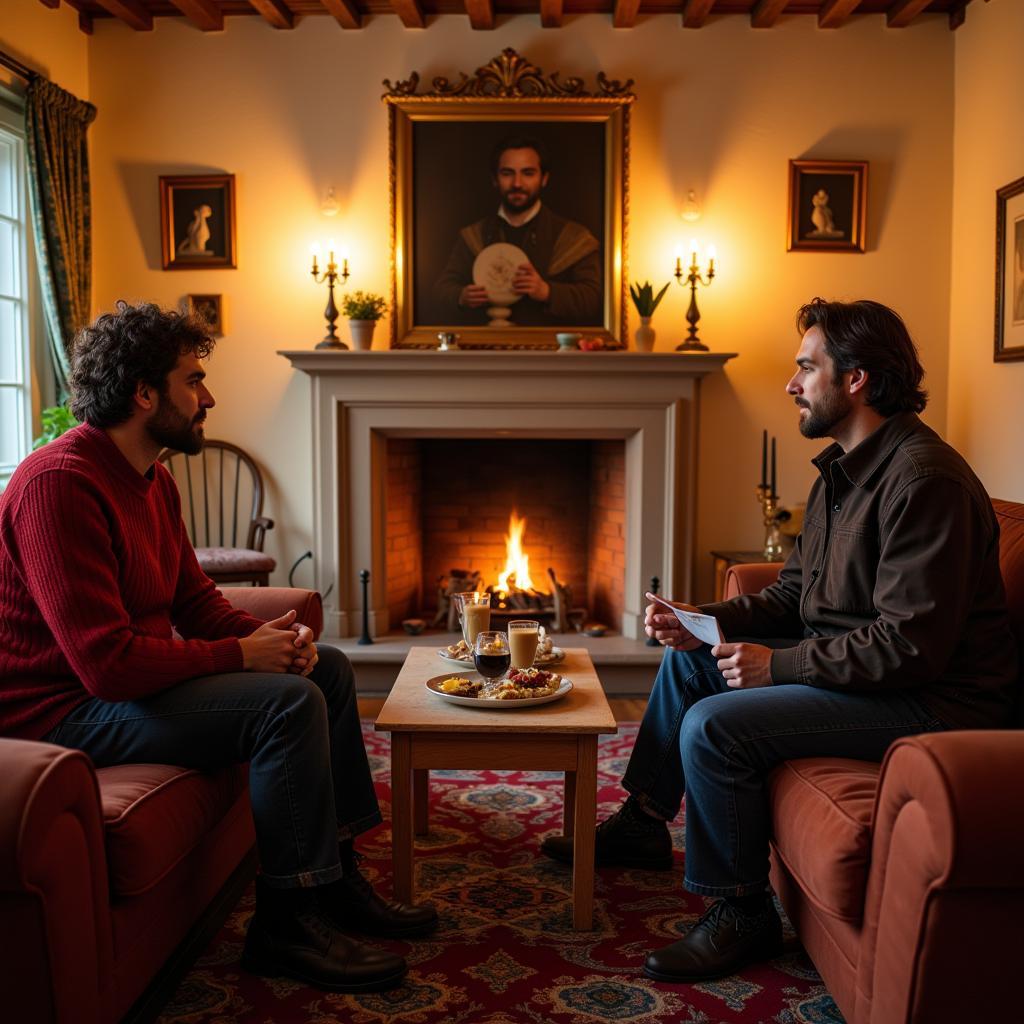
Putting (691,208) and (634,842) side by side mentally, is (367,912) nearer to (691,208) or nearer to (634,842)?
(634,842)

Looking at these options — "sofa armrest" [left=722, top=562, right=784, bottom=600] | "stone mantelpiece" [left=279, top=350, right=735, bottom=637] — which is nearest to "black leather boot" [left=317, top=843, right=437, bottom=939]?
"sofa armrest" [left=722, top=562, right=784, bottom=600]

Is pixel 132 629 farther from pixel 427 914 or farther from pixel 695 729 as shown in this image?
pixel 695 729

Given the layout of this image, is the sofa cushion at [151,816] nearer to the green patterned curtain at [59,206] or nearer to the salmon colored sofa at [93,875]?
the salmon colored sofa at [93,875]

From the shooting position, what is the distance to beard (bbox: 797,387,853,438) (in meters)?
2.09

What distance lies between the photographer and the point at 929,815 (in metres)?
1.38

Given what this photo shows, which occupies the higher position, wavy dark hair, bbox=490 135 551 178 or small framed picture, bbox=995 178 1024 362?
wavy dark hair, bbox=490 135 551 178

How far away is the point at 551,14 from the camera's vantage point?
4152 millimetres

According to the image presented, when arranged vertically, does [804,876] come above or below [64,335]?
below

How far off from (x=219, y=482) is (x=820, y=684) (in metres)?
3.19

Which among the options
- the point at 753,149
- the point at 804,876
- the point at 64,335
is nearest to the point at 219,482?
the point at 64,335

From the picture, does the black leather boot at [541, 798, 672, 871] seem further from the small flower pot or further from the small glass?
the small flower pot


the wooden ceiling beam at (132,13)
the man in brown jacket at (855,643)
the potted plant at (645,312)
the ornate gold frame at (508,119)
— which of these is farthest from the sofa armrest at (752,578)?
the wooden ceiling beam at (132,13)

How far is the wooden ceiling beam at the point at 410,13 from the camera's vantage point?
160 inches

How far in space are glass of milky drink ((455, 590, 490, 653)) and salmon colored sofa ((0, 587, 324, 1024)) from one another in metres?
0.68
